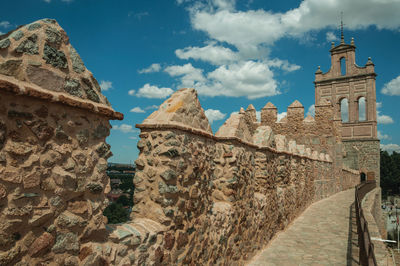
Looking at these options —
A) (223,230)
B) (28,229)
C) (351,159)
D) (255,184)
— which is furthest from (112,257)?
(351,159)

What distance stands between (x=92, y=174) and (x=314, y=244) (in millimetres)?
5598

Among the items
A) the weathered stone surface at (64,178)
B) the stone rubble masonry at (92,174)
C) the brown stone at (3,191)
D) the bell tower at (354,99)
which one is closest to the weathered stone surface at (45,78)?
the stone rubble masonry at (92,174)

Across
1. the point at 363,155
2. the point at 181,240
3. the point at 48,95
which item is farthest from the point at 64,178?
the point at 363,155

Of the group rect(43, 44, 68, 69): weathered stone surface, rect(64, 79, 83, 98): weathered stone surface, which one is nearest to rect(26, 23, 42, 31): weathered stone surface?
rect(43, 44, 68, 69): weathered stone surface

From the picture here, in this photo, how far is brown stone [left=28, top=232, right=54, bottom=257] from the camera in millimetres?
1629

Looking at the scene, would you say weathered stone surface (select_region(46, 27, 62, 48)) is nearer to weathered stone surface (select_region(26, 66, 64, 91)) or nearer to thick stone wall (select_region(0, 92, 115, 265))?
weathered stone surface (select_region(26, 66, 64, 91))

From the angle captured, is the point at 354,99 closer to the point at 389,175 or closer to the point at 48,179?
the point at 389,175

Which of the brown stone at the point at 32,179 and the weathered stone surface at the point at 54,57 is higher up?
the weathered stone surface at the point at 54,57

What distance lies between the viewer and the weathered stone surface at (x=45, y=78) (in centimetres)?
168

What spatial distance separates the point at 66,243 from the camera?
182 cm

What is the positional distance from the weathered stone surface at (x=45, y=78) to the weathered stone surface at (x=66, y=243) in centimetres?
91

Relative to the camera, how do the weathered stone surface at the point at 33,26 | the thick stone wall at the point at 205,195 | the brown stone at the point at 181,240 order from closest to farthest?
the weathered stone surface at the point at 33,26 < the thick stone wall at the point at 205,195 < the brown stone at the point at 181,240

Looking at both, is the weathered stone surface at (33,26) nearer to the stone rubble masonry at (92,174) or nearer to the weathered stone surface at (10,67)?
the stone rubble masonry at (92,174)

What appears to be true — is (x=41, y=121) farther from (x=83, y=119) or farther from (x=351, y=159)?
(x=351, y=159)
